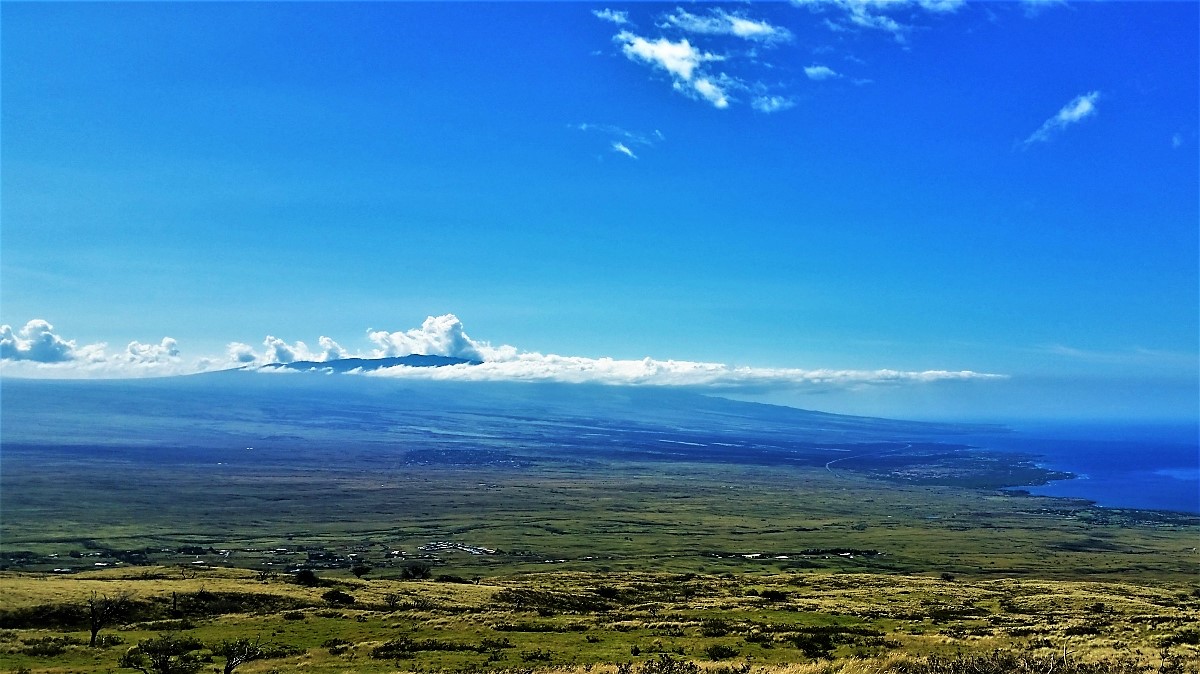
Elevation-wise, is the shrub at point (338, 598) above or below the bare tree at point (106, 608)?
below

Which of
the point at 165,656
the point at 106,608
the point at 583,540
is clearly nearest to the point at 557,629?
the point at 165,656

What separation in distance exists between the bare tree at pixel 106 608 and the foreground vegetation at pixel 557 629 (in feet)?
0.36

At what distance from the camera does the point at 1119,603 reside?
51562 millimetres

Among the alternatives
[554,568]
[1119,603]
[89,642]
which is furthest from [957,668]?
[554,568]

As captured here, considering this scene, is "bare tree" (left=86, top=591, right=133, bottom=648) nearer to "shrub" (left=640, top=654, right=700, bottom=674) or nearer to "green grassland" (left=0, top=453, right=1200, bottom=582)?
"shrub" (left=640, top=654, right=700, bottom=674)

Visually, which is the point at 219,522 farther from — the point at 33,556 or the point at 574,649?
the point at 574,649

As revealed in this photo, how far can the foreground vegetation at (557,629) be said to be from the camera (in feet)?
91.0

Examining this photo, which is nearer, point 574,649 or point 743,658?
point 743,658

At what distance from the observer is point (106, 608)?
35781mm

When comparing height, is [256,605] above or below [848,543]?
above

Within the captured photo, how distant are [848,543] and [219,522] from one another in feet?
493

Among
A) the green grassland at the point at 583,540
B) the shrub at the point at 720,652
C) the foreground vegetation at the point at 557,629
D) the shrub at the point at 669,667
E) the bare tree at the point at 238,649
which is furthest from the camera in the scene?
the green grassland at the point at 583,540

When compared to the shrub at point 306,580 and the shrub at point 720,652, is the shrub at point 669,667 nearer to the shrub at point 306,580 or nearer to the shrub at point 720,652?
the shrub at point 720,652

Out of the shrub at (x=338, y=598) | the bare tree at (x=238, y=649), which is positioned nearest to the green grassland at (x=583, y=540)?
the shrub at (x=338, y=598)
